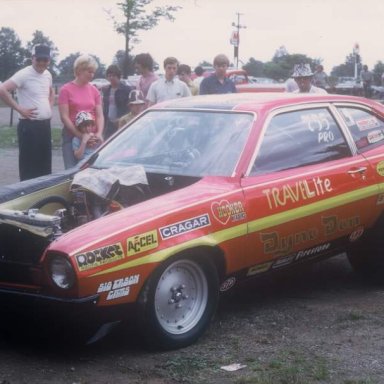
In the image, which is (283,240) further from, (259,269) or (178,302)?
(178,302)

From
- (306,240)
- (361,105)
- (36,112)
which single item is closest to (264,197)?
(306,240)

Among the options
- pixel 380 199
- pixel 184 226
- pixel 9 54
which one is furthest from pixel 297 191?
pixel 9 54

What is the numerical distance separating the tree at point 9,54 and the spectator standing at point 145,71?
47962mm

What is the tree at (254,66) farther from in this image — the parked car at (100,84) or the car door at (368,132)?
the car door at (368,132)

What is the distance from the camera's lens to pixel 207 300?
17.7 feet

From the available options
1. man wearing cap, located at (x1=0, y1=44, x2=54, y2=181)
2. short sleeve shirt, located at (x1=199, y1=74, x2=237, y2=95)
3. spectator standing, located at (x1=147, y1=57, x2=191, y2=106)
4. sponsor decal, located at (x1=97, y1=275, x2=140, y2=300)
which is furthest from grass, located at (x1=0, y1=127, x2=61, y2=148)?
sponsor decal, located at (x1=97, y1=275, x2=140, y2=300)

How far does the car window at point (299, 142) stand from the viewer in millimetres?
5961

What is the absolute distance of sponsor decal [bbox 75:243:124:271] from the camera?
4.73 m

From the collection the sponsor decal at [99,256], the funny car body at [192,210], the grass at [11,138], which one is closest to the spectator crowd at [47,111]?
the funny car body at [192,210]

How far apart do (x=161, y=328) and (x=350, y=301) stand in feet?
6.17

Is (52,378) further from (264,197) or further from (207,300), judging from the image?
(264,197)

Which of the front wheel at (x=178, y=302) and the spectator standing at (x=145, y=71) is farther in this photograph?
the spectator standing at (x=145, y=71)

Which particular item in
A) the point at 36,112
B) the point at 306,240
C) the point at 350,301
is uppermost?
the point at 36,112

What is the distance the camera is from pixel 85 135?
28.1ft
